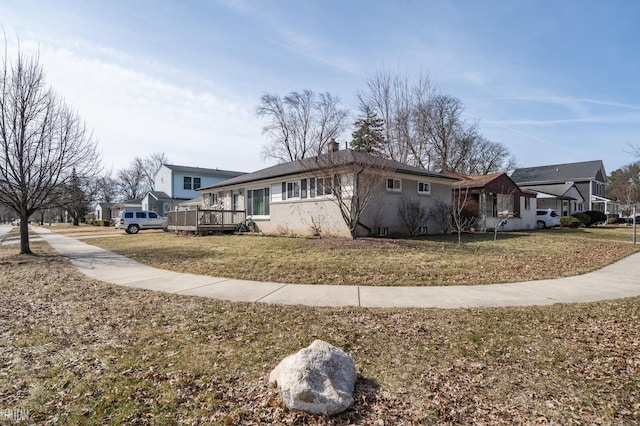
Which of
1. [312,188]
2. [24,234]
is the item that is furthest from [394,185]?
[24,234]

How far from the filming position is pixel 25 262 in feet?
38.7

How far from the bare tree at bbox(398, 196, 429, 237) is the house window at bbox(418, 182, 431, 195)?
3.83 ft

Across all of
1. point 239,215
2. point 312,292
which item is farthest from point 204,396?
point 239,215

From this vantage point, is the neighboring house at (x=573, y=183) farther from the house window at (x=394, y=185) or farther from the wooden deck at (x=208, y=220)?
the wooden deck at (x=208, y=220)

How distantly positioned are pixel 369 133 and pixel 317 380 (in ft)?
113

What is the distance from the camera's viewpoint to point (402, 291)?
6805mm

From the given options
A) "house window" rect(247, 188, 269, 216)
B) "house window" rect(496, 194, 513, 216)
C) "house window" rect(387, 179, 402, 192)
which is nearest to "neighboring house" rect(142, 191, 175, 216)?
"house window" rect(247, 188, 269, 216)

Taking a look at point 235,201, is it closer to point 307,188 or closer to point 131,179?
point 307,188

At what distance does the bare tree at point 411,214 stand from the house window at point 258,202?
813cm

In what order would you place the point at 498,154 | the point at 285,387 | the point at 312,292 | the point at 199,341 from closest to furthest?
1. the point at 285,387
2. the point at 199,341
3. the point at 312,292
4. the point at 498,154

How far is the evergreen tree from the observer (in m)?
33.2

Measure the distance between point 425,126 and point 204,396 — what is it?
3631 cm

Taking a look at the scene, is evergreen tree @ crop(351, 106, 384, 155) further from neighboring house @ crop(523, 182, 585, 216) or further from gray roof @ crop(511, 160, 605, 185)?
gray roof @ crop(511, 160, 605, 185)

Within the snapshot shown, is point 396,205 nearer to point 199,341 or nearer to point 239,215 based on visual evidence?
point 239,215
